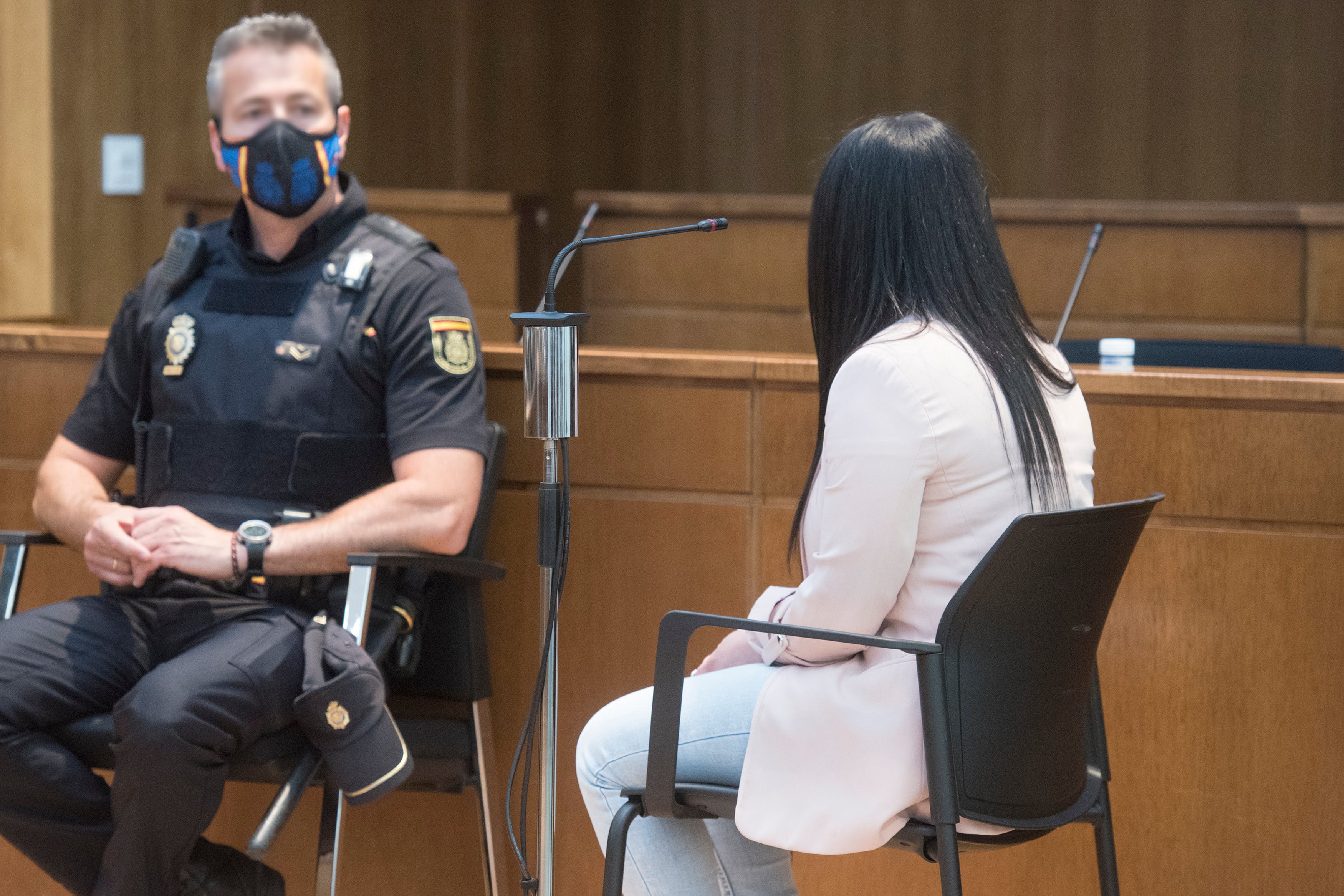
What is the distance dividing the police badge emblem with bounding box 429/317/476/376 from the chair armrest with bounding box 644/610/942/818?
2.38 feet

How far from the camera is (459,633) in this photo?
206cm

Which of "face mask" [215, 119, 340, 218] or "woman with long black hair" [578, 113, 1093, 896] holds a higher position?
"face mask" [215, 119, 340, 218]

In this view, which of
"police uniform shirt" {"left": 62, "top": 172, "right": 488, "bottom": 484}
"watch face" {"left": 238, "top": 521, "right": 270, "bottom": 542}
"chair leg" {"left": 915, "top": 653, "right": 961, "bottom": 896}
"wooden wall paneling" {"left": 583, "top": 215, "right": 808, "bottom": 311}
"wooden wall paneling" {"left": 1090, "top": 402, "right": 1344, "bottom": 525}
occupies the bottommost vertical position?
"chair leg" {"left": 915, "top": 653, "right": 961, "bottom": 896}

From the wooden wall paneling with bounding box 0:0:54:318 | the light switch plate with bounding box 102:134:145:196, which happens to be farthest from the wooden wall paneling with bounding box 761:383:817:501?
the light switch plate with bounding box 102:134:145:196

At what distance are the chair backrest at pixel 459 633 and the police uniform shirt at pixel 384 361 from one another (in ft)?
0.34

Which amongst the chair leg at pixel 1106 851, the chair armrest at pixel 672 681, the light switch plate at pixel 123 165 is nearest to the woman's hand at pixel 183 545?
the chair armrest at pixel 672 681

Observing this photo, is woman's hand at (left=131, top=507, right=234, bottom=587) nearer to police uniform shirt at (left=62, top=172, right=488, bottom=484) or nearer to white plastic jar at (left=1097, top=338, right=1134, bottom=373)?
police uniform shirt at (left=62, top=172, right=488, bottom=484)

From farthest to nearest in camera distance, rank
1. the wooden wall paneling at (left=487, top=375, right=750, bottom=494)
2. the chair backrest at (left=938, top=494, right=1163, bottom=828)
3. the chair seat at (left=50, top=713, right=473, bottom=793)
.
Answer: the wooden wall paneling at (left=487, top=375, right=750, bottom=494) → the chair seat at (left=50, top=713, right=473, bottom=793) → the chair backrest at (left=938, top=494, right=1163, bottom=828)

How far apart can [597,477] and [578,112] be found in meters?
5.07

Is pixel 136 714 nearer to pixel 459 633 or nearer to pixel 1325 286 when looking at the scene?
pixel 459 633

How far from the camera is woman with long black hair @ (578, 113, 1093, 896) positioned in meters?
1.36

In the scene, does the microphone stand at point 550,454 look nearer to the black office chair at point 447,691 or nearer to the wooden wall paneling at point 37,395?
the black office chair at point 447,691

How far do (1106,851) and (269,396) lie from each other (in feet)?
4.33

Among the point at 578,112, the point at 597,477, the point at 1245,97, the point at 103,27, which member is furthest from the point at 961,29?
the point at 597,477
